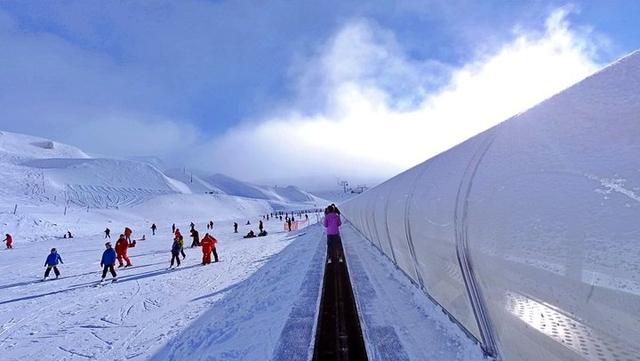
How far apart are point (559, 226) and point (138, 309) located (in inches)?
333

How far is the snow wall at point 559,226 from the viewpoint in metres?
1.78

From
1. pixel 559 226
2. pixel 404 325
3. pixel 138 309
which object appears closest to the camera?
pixel 559 226

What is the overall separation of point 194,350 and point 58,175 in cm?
12822

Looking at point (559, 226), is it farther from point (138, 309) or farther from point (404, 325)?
point (138, 309)

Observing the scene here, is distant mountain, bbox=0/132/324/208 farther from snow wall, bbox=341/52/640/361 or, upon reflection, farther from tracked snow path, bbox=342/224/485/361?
snow wall, bbox=341/52/640/361

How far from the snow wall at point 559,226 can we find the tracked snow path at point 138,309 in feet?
10.1

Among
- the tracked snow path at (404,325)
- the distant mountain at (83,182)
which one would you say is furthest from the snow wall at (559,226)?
the distant mountain at (83,182)

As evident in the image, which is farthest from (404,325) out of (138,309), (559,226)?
(138,309)

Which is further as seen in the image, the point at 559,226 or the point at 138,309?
the point at 138,309

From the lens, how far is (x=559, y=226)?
6.91 ft

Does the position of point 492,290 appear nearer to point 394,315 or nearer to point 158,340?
point 394,315

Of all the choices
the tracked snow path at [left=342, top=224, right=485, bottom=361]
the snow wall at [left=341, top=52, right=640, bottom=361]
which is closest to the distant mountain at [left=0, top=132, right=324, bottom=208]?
the tracked snow path at [left=342, top=224, right=485, bottom=361]

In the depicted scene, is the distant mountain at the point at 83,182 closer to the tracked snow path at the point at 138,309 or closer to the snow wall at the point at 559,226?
the tracked snow path at the point at 138,309

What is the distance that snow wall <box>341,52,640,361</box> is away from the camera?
1780 mm
